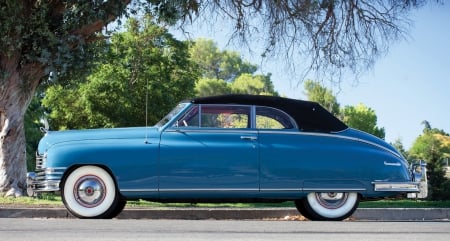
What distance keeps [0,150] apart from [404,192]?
31.7 feet

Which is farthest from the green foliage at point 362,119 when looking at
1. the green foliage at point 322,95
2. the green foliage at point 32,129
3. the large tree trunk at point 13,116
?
the large tree trunk at point 13,116

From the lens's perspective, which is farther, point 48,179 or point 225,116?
point 225,116

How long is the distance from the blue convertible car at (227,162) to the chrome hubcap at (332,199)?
0.01 meters

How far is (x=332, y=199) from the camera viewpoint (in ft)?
32.9

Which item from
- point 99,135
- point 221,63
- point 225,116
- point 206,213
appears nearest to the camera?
point 99,135

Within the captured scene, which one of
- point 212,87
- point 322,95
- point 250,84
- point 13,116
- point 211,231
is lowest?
point 211,231

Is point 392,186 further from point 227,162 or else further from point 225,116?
point 225,116

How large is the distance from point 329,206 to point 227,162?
1.57 meters

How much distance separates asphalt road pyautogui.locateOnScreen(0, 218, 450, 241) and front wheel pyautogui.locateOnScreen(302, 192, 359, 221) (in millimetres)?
705

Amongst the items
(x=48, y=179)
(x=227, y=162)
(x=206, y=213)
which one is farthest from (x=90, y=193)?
(x=206, y=213)

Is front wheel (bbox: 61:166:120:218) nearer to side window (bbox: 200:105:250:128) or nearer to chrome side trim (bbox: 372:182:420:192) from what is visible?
side window (bbox: 200:105:250:128)

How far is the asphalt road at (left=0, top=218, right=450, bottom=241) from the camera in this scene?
7.28 m

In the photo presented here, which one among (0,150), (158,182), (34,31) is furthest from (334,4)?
(158,182)

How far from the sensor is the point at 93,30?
1622cm
